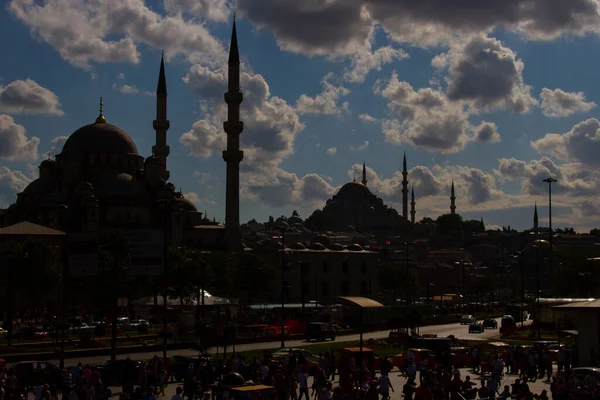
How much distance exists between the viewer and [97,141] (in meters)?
91.4

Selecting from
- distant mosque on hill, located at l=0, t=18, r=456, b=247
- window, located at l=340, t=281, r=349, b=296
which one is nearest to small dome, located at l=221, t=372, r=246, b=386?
distant mosque on hill, located at l=0, t=18, r=456, b=247

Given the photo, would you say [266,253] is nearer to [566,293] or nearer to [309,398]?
[566,293]

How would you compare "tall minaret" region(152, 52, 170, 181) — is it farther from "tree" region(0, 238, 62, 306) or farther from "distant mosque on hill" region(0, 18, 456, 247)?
"tree" region(0, 238, 62, 306)

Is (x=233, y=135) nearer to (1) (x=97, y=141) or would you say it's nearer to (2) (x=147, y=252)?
(1) (x=97, y=141)

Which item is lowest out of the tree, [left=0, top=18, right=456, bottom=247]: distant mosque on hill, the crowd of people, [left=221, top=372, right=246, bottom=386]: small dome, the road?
the road

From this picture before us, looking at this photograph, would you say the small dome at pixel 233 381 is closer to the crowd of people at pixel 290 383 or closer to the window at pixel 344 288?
the crowd of people at pixel 290 383

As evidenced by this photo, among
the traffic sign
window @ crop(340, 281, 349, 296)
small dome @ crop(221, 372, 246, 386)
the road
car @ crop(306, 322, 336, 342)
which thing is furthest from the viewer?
window @ crop(340, 281, 349, 296)

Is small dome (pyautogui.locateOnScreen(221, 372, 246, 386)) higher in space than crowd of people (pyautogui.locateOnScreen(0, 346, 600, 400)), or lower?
higher

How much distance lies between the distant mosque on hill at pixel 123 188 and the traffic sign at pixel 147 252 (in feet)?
159

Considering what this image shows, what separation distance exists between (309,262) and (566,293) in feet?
84.4

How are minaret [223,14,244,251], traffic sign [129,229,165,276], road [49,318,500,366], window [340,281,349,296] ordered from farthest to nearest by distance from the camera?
window [340,281,349,296]
minaret [223,14,244,251]
road [49,318,500,366]
traffic sign [129,229,165,276]

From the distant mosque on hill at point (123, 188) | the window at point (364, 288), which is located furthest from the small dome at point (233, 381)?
the window at point (364, 288)

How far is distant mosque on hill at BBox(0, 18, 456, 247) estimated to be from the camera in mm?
81125

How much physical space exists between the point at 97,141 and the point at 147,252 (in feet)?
209
